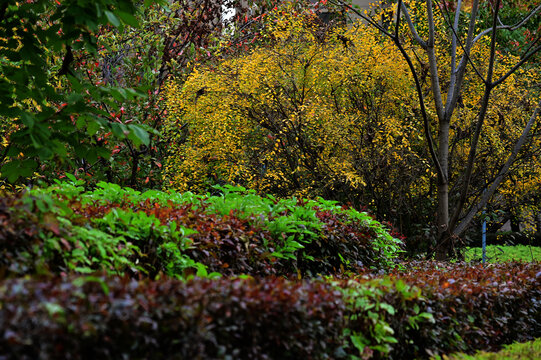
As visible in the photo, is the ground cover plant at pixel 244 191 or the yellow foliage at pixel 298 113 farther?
the yellow foliage at pixel 298 113

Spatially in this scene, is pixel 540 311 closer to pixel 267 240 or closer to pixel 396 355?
pixel 396 355

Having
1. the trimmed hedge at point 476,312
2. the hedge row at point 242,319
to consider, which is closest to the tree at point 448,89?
the trimmed hedge at point 476,312

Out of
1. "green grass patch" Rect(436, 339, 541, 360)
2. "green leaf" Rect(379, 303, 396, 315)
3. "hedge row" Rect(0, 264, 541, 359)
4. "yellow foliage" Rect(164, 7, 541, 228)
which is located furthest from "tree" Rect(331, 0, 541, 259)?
"green leaf" Rect(379, 303, 396, 315)

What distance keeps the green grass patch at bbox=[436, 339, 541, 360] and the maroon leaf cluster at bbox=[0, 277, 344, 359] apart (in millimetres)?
1215

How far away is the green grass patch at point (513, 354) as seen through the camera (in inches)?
150

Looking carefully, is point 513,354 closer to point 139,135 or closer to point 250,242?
point 250,242

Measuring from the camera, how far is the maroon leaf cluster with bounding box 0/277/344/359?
1975mm

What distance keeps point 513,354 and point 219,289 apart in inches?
104

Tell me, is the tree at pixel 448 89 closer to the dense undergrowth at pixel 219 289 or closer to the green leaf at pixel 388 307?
the dense undergrowth at pixel 219 289

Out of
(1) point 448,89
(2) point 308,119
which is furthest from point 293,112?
(1) point 448,89

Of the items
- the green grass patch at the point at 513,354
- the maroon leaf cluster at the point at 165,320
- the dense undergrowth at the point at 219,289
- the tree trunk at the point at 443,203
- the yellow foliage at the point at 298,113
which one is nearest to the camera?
the maroon leaf cluster at the point at 165,320

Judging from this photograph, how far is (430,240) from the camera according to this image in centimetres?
1043

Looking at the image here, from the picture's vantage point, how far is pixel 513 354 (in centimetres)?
404

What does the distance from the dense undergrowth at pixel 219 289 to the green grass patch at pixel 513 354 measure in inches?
7.9
